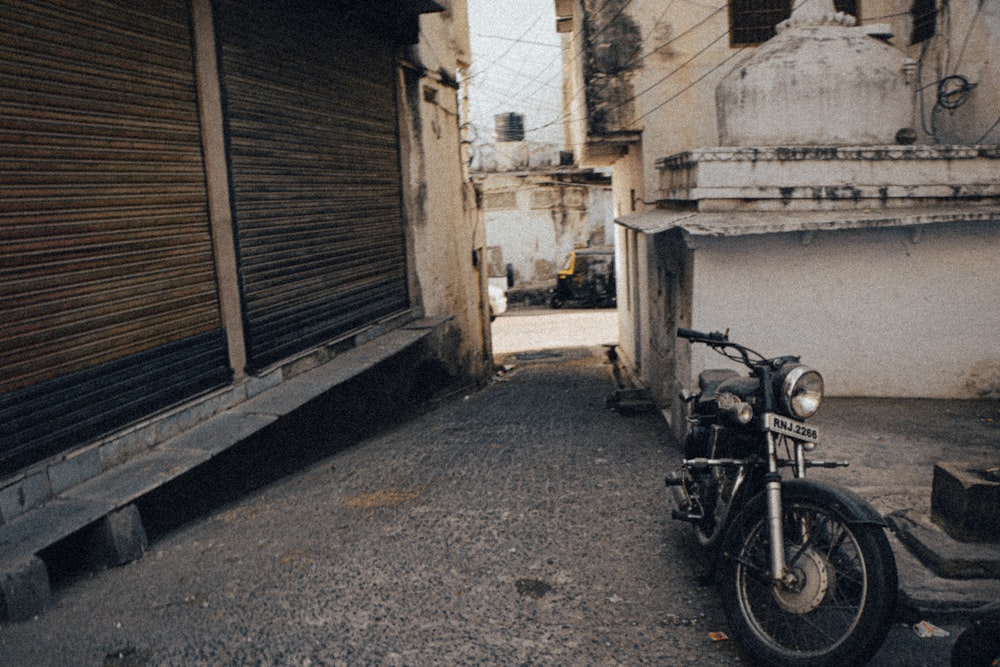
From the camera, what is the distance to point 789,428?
3686 mm

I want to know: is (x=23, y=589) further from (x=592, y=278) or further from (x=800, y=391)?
(x=592, y=278)

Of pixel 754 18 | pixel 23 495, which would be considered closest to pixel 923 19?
pixel 754 18

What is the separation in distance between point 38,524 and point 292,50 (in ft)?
18.0

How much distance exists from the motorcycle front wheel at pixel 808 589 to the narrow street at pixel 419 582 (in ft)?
0.82

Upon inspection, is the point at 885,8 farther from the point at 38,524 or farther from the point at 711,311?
the point at 38,524

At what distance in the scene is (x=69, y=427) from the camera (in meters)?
5.29

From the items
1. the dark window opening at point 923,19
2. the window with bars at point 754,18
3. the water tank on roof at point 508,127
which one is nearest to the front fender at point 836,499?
the dark window opening at point 923,19

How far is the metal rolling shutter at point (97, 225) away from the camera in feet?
16.1

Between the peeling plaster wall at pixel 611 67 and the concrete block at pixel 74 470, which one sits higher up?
the peeling plaster wall at pixel 611 67

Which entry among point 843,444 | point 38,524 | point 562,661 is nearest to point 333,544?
point 38,524

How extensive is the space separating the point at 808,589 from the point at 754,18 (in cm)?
1140

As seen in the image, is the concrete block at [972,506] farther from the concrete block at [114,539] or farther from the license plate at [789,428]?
the concrete block at [114,539]

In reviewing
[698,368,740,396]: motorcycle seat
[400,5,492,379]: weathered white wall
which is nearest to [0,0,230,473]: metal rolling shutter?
[698,368,740,396]: motorcycle seat

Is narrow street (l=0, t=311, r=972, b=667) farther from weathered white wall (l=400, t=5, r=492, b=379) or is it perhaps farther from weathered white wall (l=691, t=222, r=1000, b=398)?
weathered white wall (l=400, t=5, r=492, b=379)
